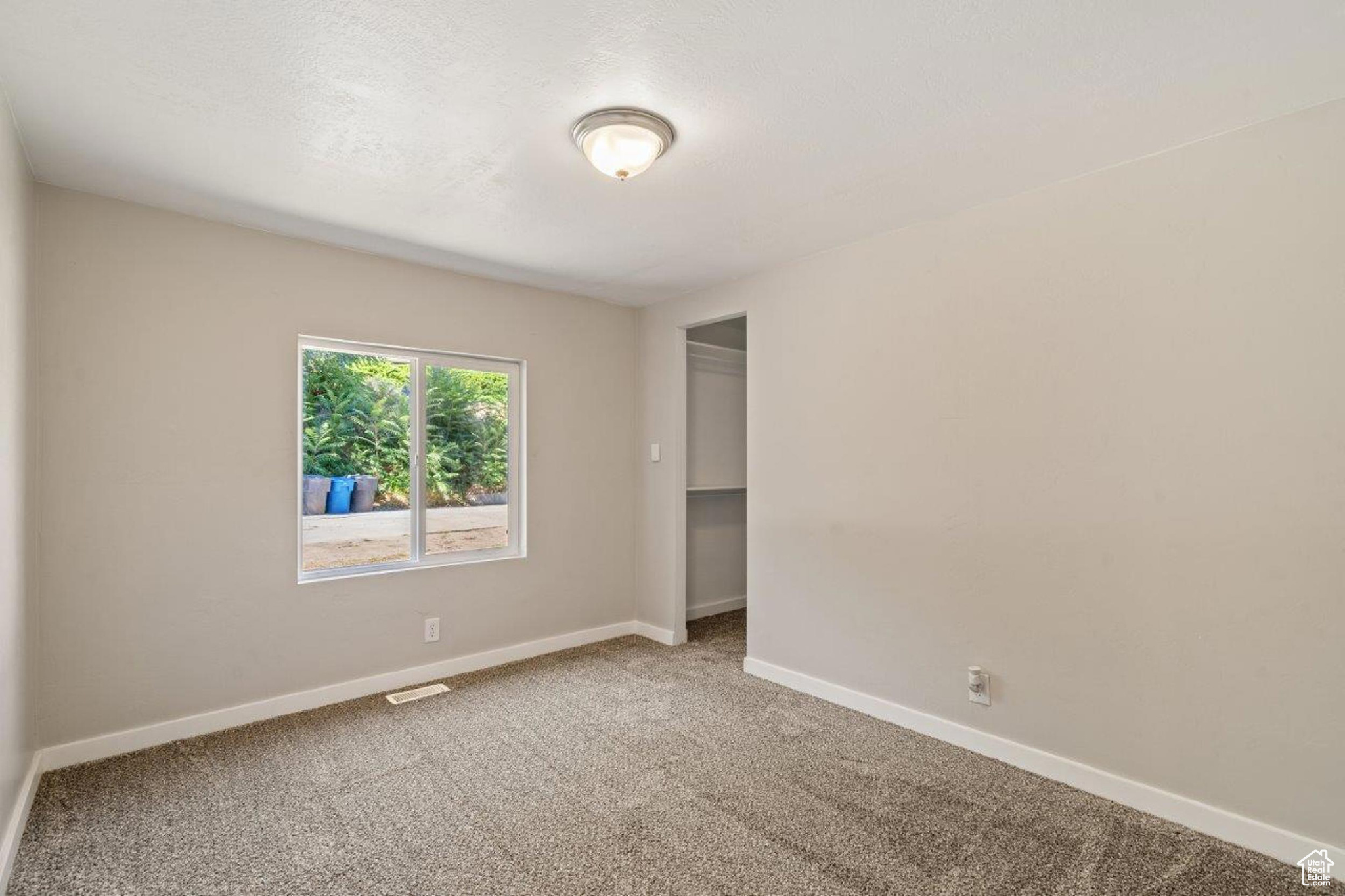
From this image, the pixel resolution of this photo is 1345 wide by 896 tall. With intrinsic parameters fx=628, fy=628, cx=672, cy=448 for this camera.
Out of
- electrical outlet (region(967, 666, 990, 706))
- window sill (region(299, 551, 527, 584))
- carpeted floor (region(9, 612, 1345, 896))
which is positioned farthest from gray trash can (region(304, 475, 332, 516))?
electrical outlet (region(967, 666, 990, 706))

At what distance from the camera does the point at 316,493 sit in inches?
130

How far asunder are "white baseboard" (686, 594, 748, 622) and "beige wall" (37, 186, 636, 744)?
1723 mm

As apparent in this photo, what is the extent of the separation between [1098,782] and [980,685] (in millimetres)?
504

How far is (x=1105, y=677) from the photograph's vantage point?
2.40 m

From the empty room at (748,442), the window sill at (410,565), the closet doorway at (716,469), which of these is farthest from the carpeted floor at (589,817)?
the closet doorway at (716,469)

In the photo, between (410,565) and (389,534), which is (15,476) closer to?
(389,534)

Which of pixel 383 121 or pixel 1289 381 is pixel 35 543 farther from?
pixel 1289 381

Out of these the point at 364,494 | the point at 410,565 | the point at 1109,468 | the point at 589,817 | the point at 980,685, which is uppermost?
the point at 1109,468

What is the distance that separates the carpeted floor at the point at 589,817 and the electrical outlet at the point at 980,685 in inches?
9.7

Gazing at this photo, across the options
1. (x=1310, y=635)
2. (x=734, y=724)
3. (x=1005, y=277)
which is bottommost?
(x=734, y=724)

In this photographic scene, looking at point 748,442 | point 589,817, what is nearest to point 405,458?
point 748,442

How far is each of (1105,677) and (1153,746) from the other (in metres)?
0.26

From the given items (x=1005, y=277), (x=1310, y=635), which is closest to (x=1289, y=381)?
(x=1310, y=635)

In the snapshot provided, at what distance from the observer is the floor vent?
3.31 m
